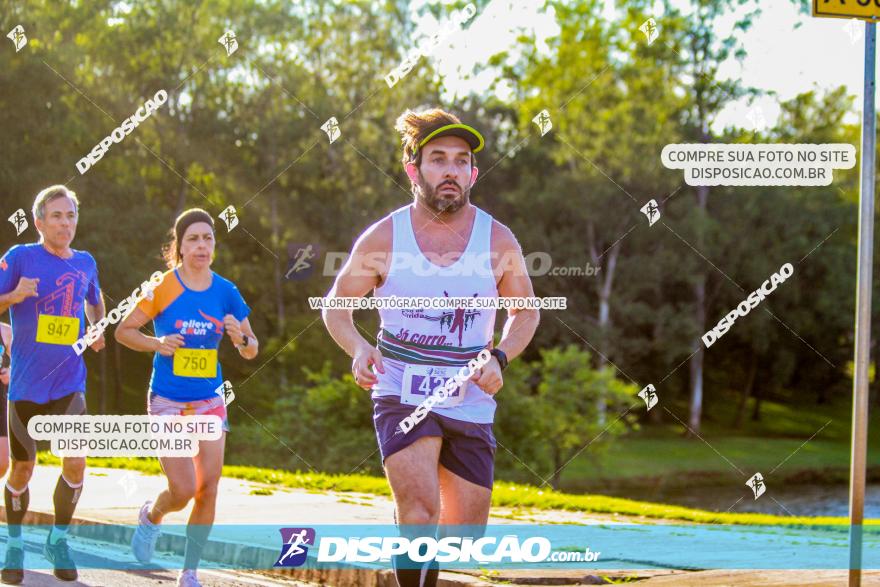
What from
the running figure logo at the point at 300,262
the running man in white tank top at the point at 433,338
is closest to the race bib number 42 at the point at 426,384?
the running man in white tank top at the point at 433,338

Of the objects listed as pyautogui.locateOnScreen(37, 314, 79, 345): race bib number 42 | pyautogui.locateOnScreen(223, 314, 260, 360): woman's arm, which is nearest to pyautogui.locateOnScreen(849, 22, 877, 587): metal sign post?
pyautogui.locateOnScreen(223, 314, 260, 360): woman's arm

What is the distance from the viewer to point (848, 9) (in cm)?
A: 594

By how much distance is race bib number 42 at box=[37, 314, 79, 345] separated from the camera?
7406 mm

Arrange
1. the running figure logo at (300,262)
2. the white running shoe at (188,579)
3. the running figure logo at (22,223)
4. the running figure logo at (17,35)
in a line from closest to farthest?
the white running shoe at (188,579), the running figure logo at (22,223), the running figure logo at (17,35), the running figure logo at (300,262)

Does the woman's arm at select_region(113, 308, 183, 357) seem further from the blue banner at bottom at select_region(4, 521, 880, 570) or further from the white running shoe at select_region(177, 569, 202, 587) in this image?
the white running shoe at select_region(177, 569, 202, 587)

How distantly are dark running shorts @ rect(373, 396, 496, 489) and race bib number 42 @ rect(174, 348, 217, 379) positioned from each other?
6.42 ft

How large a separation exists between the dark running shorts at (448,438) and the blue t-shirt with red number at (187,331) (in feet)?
6.45

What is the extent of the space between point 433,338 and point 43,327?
3.18m

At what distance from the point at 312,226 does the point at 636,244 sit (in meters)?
11.0

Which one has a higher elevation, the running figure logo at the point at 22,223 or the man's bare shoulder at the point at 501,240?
the running figure logo at the point at 22,223

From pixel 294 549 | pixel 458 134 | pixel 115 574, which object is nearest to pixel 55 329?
pixel 115 574

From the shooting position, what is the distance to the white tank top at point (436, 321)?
5.09m

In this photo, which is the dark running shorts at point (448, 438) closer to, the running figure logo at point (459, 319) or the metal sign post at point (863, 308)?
the running figure logo at point (459, 319)

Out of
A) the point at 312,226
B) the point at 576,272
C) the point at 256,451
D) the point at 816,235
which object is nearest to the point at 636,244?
the point at 576,272
